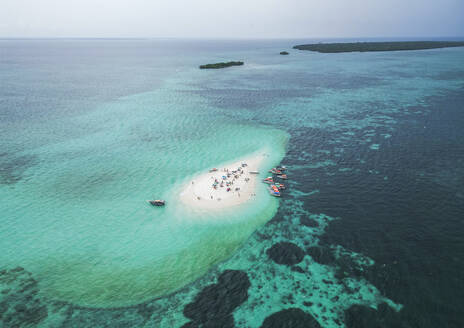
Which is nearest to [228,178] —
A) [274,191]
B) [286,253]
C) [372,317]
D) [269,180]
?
[269,180]

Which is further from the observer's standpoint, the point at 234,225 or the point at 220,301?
the point at 234,225

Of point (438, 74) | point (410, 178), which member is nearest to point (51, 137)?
point (410, 178)

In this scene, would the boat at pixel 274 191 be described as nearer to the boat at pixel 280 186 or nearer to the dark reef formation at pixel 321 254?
the boat at pixel 280 186

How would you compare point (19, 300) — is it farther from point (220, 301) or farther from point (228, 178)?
point (228, 178)

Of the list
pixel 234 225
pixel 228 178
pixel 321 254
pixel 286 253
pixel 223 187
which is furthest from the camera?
pixel 228 178

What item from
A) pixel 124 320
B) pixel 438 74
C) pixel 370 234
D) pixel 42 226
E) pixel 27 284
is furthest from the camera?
pixel 438 74

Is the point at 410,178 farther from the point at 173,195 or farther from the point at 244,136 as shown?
the point at 173,195

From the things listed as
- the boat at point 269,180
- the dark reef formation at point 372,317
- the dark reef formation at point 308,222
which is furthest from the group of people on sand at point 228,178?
the dark reef formation at point 372,317
